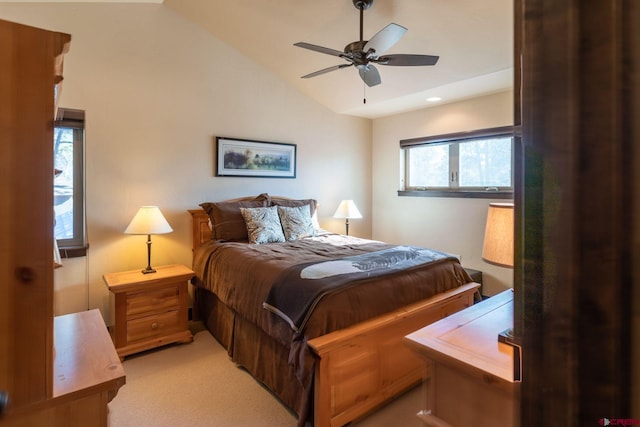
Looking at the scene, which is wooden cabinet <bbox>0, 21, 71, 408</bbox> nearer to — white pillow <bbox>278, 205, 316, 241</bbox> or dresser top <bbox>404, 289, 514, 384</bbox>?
dresser top <bbox>404, 289, 514, 384</bbox>

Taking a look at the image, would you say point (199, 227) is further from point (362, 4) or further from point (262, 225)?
point (362, 4)

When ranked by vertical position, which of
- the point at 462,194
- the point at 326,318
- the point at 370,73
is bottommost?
the point at 326,318

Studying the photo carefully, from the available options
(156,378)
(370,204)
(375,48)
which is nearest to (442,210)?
(370,204)

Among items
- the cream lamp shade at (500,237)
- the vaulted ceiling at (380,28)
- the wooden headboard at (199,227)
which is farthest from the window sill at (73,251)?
the cream lamp shade at (500,237)

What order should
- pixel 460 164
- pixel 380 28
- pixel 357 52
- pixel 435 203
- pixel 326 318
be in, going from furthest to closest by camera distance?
pixel 435 203, pixel 460 164, pixel 380 28, pixel 357 52, pixel 326 318

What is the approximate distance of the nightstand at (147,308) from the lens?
2590mm

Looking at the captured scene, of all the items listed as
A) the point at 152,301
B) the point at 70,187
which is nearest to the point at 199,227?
the point at 152,301

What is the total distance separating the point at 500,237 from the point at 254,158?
10.1ft

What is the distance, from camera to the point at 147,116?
10.4 feet

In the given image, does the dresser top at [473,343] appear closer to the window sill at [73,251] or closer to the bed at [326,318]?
the bed at [326,318]

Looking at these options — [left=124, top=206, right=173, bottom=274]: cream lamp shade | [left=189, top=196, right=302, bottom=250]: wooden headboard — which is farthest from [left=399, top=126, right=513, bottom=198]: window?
[left=124, top=206, right=173, bottom=274]: cream lamp shade

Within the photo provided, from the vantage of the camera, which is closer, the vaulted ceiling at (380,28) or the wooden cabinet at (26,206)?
the wooden cabinet at (26,206)

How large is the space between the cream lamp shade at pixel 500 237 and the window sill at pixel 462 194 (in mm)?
2588

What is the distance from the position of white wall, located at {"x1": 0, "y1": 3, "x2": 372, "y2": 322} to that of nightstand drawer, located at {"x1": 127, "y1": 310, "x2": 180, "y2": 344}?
1.99 feet
